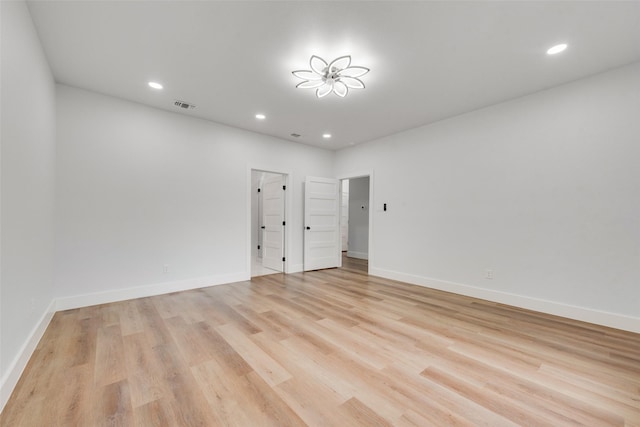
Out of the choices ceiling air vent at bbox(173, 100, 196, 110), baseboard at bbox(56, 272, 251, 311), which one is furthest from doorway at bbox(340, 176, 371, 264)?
ceiling air vent at bbox(173, 100, 196, 110)

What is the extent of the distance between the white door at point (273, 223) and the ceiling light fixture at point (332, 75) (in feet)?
9.23

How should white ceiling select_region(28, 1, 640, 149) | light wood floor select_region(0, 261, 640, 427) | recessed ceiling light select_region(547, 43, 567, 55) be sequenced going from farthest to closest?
recessed ceiling light select_region(547, 43, 567, 55)
white ceiling select_region(28, 1, 640, 149)
light wood floor select_region(0, 261, 640, 427)

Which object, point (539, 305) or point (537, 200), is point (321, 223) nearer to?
point (537, 200)

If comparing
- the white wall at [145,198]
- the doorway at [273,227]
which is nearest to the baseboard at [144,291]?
the white wall at [145,198]

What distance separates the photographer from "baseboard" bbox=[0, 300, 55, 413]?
1.61 metres

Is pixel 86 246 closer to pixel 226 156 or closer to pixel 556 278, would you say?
pixel 226 156

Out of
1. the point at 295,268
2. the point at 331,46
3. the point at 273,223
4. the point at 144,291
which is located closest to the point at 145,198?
the point at 144,291

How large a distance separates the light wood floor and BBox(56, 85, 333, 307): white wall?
0.62 m

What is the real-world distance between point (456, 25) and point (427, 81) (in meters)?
0.91

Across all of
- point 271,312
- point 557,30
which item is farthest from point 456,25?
point 271,312

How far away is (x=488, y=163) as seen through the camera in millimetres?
3764

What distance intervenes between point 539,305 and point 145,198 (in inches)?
218

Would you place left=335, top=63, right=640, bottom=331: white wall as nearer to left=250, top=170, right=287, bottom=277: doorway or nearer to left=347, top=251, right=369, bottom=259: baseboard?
left=250, top=170, right=287, bottom=277: doorway

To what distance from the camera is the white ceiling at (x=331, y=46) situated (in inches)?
81.1
